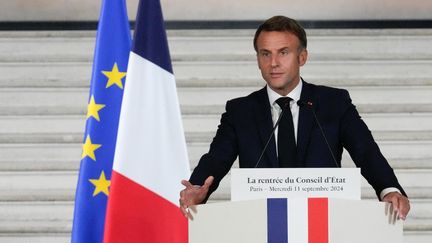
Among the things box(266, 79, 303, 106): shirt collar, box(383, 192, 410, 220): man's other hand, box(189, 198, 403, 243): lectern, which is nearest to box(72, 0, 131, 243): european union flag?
box(266, 79, 303, 106): shirt collar

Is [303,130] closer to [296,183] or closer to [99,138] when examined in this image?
[296,183]

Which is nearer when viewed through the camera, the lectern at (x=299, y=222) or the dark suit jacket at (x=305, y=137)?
the lectern at (x=299, y=222)

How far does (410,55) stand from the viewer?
20.6 ft

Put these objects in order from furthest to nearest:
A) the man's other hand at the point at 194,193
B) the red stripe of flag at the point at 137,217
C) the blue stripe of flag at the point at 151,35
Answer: the blue stripe of flag at the point at 151,35 → the red stripe of flag at the point at 137,217 → the man's other hand at the point at 194,193

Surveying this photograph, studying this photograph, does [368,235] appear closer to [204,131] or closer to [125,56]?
[125,56]

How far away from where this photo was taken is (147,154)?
3859 millimetres

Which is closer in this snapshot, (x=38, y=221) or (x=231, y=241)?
(x=231, y=241)

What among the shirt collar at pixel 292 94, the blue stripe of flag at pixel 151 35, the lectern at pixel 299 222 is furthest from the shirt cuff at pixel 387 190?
the blue stripe of flag at pixel 151 35

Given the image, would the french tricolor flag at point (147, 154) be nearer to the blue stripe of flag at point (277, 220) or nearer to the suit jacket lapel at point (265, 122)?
the suit jacket lapel at point (265, 122)

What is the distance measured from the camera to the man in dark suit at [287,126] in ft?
9.12

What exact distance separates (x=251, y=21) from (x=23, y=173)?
185 centimetres

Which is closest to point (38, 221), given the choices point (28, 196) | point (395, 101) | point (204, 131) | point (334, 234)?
point (28, 196)

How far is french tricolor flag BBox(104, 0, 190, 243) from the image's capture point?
380 centimetres

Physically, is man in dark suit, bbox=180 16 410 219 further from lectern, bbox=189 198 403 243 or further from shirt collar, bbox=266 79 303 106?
lectern, bbox=189 198 403 243
